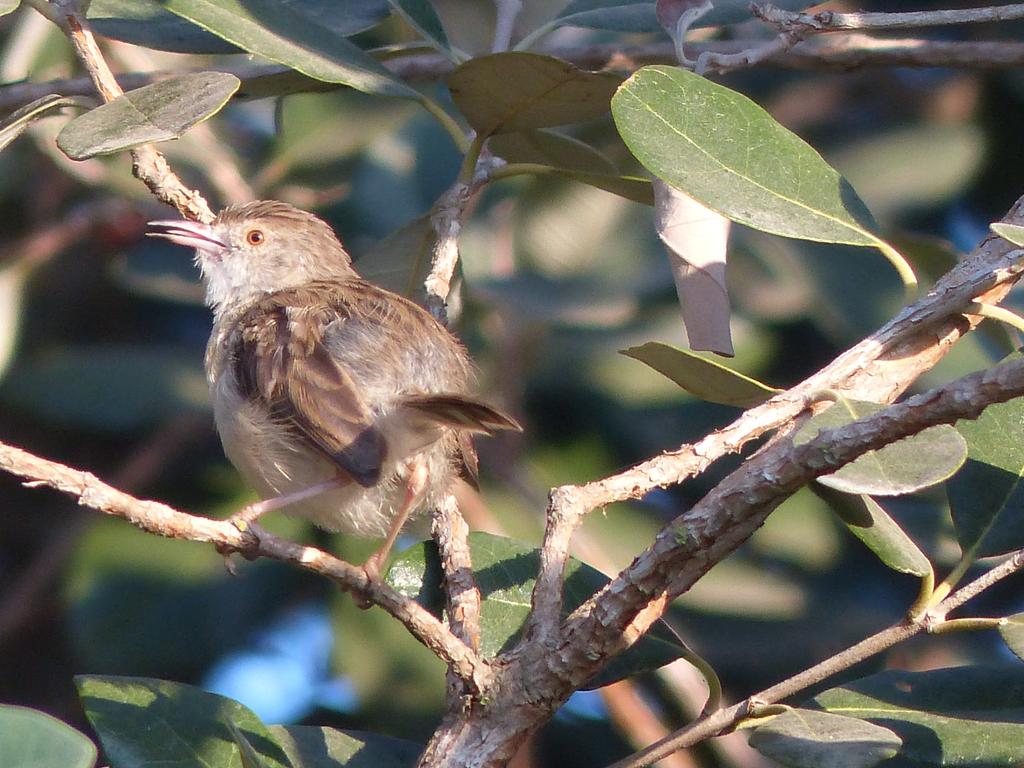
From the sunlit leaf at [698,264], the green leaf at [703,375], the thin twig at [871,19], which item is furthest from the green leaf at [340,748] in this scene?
the thin twig at [871,19]

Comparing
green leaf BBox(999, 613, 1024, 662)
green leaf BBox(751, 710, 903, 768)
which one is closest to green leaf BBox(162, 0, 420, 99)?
green leaf BBox(751, 710, 903, 768)

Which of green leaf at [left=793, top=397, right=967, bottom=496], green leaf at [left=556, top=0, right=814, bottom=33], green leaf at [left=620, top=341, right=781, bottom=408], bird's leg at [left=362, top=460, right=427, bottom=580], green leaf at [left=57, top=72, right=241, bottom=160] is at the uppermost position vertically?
green leaf at [left=556, top=0, right=814, bottom=33]

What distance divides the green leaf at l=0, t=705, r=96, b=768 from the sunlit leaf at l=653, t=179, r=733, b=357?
1.63 metres

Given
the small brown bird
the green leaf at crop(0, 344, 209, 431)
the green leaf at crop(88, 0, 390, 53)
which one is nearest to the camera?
the green leaf at crop(88, 0, 390, 53)

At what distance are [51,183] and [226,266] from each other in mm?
1552

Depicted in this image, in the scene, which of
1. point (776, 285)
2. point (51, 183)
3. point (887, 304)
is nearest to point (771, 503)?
point (887, 304)

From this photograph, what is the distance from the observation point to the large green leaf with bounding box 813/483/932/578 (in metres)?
2.54

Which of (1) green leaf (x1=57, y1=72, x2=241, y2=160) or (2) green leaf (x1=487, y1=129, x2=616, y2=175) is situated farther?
(2) green leaf (x1=487, y1=129, x2=616, y2=175)

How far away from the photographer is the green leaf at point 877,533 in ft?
8.32

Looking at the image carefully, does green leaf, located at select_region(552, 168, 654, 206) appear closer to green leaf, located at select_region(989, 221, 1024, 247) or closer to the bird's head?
green leaf, located at select_region(989, 221, 1024, 247)

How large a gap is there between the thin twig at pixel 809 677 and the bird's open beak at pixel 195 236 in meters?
2.56

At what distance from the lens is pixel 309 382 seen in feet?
12.5

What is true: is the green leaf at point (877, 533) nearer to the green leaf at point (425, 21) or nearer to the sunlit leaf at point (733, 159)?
the sunlit leaf at point (733, 159)

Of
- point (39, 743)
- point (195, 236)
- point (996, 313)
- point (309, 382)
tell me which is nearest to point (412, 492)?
point (309, 382)
